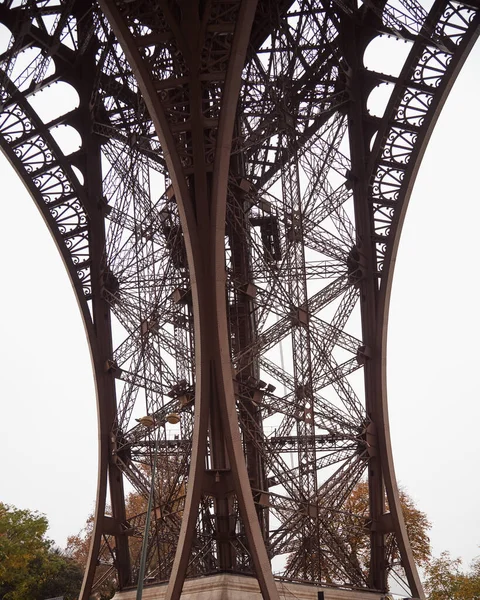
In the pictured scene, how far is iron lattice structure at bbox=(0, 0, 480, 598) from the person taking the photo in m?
16.8

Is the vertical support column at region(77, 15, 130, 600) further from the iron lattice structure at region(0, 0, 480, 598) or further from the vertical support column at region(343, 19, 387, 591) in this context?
the vertical support column at region(343, 19, 387, 591)

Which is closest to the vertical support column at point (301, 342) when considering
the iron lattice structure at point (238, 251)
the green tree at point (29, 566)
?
the iron lattice structure at point (238, 251)

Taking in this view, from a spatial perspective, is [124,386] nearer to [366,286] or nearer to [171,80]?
[366,286]

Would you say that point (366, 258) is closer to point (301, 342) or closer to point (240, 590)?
point (301, 342)

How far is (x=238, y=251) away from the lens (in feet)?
68.3

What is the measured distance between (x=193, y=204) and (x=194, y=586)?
335 inches

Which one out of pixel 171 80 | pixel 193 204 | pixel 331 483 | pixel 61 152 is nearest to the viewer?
pixel 171 80

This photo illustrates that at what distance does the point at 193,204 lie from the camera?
17.5 metres

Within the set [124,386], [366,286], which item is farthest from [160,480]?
[366,286]

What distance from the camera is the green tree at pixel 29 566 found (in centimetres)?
2931

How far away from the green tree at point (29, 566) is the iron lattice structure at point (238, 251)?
9.64m

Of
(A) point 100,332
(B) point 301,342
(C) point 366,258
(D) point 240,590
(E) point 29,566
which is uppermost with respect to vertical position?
(C) point 366,258

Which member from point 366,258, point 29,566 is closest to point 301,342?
point 366,258

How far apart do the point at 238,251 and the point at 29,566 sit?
1806cm
